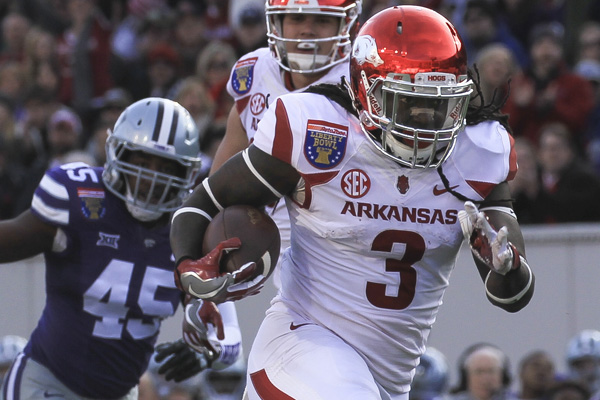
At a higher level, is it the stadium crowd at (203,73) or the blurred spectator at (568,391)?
the stadium crowd at (203,73)

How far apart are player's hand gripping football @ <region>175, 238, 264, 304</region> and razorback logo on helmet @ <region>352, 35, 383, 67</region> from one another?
2.31 ft

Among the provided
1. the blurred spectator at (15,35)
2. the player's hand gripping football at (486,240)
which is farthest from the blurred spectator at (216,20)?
the player's hand gripping football at (486,240)

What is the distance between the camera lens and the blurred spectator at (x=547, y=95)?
809 centimetres

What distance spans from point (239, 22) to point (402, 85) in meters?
5.93

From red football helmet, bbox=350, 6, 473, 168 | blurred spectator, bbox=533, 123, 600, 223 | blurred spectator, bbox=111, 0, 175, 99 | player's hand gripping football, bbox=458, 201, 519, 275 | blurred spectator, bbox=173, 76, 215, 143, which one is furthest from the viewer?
blurred spectator, bbox=111, 0, 175, 99

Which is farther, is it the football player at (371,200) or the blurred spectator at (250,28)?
the blurred spectator at (250,28)

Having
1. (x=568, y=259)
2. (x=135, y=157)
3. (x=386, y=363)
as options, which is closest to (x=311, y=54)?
(x=135, y=157)

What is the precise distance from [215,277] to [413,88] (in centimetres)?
82

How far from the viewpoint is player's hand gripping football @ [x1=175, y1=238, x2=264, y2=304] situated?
3447mm

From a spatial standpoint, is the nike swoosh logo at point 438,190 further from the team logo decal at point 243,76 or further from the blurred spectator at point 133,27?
the blurred spectator at point 133,27

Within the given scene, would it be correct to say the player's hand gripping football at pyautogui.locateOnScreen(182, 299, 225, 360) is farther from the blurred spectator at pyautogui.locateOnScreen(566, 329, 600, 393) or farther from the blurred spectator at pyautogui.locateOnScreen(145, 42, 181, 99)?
the blurred spectator at pyautogui.locateOnScreen(145, 42, 181, 99)

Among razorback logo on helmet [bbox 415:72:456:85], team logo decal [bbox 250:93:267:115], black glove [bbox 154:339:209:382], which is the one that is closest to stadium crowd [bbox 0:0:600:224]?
team logo decal [bbox 250:93:267:115]

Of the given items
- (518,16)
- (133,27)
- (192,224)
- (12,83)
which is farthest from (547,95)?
(192,224)

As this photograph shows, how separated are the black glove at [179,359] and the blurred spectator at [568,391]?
2.73 metres
